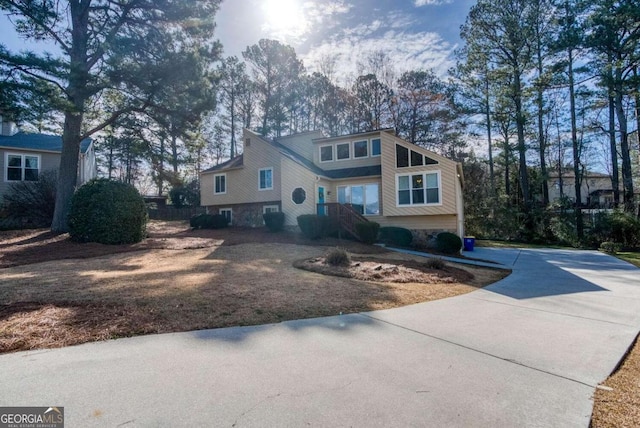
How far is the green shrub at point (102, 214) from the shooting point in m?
11.6

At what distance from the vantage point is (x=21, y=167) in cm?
1834

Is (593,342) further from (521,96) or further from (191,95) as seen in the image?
(521,96)

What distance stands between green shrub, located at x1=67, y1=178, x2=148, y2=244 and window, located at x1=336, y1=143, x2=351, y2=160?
1205 cm

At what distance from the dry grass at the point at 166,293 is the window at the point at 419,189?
6323mm

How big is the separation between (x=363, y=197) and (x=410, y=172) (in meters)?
3.04

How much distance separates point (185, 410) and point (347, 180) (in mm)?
16537

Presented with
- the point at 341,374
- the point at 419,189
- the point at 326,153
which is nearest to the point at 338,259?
the point at 341,374

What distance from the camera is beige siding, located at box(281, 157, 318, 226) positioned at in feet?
57.1

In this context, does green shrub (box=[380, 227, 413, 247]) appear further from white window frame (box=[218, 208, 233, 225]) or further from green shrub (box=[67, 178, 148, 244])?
green shrub (box=[67, 178, 148, 244])

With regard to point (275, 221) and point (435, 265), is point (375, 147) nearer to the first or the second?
point (275, 221)

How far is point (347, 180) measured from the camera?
60.0 feet

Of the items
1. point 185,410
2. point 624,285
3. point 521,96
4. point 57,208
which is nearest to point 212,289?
point 185,410

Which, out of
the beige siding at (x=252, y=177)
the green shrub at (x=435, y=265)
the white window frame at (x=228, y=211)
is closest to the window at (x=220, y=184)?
the beige siding at (x=252, y=177)

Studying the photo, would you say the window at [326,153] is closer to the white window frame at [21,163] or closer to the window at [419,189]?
the window at [419,189]
